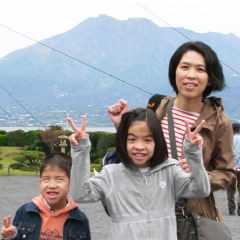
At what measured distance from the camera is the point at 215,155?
260 centimetres

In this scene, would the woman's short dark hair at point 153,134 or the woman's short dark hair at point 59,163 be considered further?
the woman's short dark hair at point 59,163

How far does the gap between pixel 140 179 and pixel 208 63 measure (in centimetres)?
60

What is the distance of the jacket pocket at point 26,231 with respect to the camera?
3057mm

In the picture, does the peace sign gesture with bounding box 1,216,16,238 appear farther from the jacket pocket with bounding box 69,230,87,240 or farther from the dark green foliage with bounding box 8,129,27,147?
the dark green foliage with bounding box 8,129,27,147

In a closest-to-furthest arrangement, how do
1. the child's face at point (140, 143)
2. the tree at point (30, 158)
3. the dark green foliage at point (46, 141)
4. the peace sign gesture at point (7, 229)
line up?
the child's face at point (140, 143) < the peace sign gesture at point (7, 229) < the tree at point (30, 158) < the dark green foliage at point (46, 141)

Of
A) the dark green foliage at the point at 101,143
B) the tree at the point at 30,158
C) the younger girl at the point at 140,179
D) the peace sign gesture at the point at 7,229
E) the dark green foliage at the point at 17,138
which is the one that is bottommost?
the peace sign gesture at the point at 7,229

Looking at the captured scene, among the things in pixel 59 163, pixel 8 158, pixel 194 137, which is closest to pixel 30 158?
pixel 8 158

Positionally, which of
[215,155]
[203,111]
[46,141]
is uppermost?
[46,141]

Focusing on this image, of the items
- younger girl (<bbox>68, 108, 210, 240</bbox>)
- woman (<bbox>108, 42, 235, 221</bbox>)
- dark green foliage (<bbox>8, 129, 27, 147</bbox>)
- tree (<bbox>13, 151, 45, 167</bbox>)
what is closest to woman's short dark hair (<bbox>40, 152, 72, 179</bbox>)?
woman (<bbox>108, 42, 235, 221</bbox>)

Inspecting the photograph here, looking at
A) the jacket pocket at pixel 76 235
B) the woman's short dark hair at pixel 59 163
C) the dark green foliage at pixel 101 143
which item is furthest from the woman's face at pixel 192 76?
the dark green foliage at pixel 101 143

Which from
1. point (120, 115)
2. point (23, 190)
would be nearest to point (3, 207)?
point (23, 190)

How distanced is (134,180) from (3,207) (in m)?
8.39

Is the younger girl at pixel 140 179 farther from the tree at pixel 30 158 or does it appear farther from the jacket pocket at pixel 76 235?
the tree at pixel 30 158

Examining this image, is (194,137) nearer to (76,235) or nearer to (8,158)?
(76,235)
